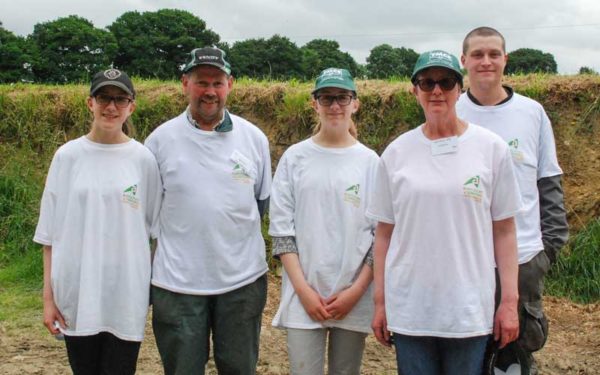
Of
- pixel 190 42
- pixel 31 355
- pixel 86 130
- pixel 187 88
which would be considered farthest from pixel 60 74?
pixel 187 88

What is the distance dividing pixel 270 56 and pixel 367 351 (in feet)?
68.2

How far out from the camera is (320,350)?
303 cm

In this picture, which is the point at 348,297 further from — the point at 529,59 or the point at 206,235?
the point at 529,59

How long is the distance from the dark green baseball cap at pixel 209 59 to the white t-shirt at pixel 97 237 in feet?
1.62

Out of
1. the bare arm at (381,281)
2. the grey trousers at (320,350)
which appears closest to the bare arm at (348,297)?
the grey trousers at (320,350)

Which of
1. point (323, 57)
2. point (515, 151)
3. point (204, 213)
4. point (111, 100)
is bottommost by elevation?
point (204, 213)

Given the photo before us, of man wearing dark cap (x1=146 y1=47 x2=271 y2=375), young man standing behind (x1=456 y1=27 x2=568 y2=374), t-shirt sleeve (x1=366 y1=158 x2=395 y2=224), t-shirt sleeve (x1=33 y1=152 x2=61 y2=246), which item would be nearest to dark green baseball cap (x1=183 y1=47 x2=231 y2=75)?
man wearing dark cap (x1=146 y1=47 x2=271 y2=375)

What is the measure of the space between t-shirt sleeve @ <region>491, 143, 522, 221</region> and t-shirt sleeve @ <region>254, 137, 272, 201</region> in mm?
1197

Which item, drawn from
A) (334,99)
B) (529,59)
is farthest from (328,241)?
(529,59)

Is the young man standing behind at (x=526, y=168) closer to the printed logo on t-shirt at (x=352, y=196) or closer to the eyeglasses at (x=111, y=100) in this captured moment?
the printed logo on t-shirt at (x=352, y=196)

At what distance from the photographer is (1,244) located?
728 cm

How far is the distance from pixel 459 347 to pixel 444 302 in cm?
19

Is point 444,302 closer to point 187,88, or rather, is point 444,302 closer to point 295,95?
point 187,88

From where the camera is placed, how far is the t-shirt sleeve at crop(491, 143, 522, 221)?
2.50 metres
